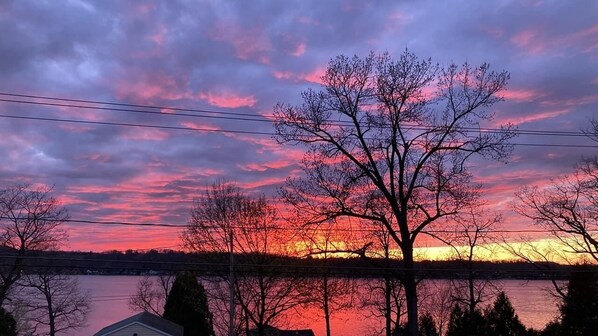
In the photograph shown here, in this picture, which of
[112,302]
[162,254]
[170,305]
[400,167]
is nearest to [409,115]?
[400,167]

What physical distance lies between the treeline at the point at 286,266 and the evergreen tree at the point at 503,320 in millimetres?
1983

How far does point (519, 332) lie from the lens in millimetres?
29953

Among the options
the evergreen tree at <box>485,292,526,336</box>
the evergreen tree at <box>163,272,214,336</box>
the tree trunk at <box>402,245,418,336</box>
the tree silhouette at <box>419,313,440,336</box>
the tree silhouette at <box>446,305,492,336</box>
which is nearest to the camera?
the tree trunk at <box>402,245,418,336</box>

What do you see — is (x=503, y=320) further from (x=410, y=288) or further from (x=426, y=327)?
(x=410, y=288)

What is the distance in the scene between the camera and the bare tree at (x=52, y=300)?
3806cm

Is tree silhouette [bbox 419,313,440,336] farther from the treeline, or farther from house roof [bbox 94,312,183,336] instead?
house roof [bbox 94,312,183,336]

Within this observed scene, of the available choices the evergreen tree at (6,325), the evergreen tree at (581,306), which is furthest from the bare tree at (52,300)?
the evergreen tree at (581,306)

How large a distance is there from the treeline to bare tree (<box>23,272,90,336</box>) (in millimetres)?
3112

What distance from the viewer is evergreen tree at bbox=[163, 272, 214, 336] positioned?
36.7 meters

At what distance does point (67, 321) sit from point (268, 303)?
21429 millimetres

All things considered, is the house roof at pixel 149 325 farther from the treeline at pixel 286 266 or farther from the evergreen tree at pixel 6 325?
the evergreen tree at pixel 6 325

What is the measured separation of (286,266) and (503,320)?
1653 centimetres

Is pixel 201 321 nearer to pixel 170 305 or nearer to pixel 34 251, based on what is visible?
pixel 170 305

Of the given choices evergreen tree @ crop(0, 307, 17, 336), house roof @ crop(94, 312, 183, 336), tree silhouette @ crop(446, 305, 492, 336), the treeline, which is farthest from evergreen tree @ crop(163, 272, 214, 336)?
tree silhouette @ crop(446, 305, 492, 336)
